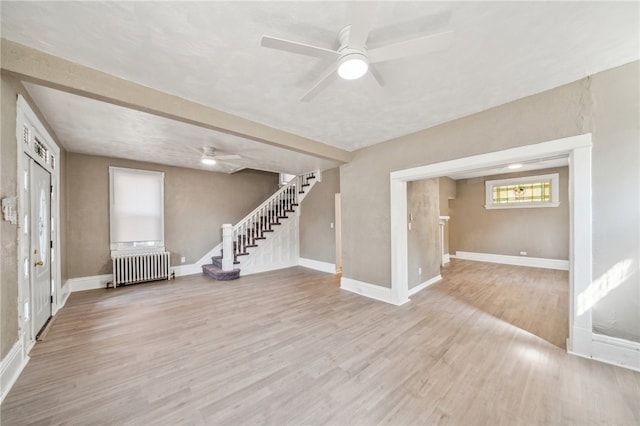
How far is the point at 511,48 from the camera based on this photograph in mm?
1806

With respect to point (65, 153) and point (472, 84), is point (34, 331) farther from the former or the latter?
point (472, 84)

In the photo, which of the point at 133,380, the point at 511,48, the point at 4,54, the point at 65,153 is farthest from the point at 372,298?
the point at 65,153

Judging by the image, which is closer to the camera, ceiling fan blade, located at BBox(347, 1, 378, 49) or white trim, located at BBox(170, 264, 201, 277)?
ceiling fan blade, located at BBox(347, 1, 378, 49)

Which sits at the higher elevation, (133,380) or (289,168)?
(289,168)

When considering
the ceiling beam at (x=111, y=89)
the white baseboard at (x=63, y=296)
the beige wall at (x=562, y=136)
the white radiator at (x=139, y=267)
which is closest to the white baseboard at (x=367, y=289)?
the beige wall at (x=562, y=136)

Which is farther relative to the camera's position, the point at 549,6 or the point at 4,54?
the point at 4,54

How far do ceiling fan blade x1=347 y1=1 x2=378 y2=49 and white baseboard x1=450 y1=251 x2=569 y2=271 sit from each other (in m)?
7.70

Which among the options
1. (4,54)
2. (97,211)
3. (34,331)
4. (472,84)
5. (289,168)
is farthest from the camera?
(289,168)

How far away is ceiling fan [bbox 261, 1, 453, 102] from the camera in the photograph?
1321mm

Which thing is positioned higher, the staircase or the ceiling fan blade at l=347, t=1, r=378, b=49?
the ceiling fan blade at l=347, t=1, r=378, b=49

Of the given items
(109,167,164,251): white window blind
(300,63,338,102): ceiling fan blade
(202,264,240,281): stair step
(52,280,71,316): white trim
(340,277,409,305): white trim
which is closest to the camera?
(300,63,338,102): ceiling fan blade

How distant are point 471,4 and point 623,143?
2076mm

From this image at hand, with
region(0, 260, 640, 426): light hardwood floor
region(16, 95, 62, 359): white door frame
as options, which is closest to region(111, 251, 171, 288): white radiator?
region(0, 260, 640, 426): light hardwood floor

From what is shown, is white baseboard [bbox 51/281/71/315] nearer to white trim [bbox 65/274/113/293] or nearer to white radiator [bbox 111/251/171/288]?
white trim [bbox 65/274/113/293]
